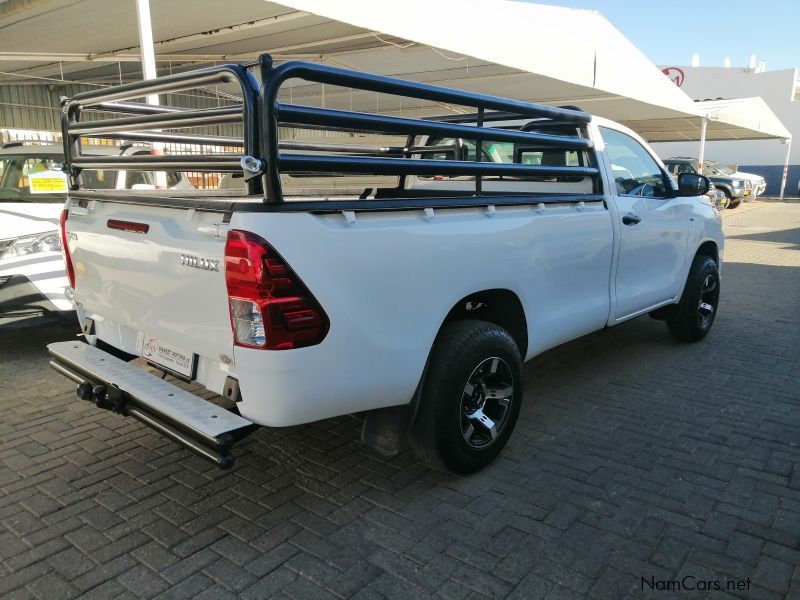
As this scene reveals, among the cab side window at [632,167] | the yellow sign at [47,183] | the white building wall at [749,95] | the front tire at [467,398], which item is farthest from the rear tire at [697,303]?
the white building wall at [749,95]

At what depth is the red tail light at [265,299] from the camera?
7.52 ft

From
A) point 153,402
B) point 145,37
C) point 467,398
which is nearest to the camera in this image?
point 153,402

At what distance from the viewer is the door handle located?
436 centimetres

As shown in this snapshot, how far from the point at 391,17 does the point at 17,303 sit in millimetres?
4446

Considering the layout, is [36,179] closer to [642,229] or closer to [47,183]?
[47,183]

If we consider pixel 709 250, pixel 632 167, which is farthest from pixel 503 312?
pixel 709 250

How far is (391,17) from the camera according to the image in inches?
256

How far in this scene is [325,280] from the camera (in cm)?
242

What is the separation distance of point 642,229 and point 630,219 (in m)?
0.23

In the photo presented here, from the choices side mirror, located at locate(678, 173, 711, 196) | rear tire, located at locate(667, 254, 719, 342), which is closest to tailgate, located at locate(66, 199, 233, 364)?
side mirror, located at locate(678, 173, 711, 196)

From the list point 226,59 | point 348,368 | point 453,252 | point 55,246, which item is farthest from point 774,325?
point 226,59

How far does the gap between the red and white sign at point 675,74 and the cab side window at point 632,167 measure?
36724 millimetres

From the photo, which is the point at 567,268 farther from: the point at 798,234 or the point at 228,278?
the point at 798,234

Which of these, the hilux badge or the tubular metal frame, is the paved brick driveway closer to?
the hilux badge
